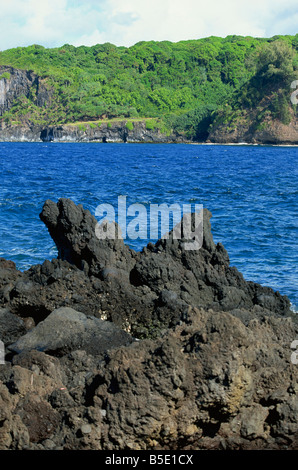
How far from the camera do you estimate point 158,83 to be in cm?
17312

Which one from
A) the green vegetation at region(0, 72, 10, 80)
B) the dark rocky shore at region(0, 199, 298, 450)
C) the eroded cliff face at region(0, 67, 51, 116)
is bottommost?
the dark rocky shore at region(0, 199, 298, 450)

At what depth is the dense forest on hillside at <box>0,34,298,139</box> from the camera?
412ft

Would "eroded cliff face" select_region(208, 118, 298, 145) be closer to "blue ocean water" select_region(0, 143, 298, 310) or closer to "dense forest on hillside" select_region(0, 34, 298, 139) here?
"dense forest on hillside" select_region(0, 34, 298, 139)

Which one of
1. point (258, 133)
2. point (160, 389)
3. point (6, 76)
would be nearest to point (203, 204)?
point (160, 389)

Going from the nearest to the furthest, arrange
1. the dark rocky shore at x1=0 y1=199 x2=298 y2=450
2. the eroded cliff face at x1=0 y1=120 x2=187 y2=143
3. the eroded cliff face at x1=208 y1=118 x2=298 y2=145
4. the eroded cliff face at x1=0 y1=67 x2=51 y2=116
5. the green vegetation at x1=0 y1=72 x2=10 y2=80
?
the dark rocky shore at x1=0 y1=199 x2=298 y2=450 < the eroded cliff face at x1=208 y1=118 x2=298 y2=145 < the eroded cliff face at x1=0 y1=120 x2=187 y2=143 < the eroded cliff face at x1=0 y1=67 x2=51 y2=116 < the green vegetation at x1=0 y1=72 x2=10 y2=80

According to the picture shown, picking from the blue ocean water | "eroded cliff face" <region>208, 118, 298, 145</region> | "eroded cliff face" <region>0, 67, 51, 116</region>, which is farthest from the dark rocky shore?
"eroded cliff face" <region>0, 67, 51, 116</region>

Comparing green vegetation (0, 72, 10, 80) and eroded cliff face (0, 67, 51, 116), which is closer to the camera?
eroded cliff face (0, 67, 51, 116)

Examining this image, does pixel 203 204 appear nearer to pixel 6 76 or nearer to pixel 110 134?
pixel 110 134

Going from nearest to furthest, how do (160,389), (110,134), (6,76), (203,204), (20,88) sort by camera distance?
(160,389), (203,204), (110,134), (6,76), (20,88)

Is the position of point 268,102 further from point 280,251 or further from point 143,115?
point 280,251

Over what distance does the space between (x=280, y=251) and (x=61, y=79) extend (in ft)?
545

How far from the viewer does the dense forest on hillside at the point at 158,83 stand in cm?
12562

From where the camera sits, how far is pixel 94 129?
133625 mm
